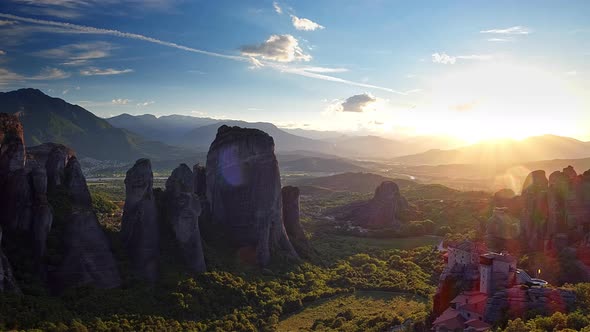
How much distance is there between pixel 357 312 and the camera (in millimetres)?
58719

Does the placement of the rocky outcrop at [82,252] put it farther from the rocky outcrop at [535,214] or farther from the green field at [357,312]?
the rocky outcrop at [535,214]

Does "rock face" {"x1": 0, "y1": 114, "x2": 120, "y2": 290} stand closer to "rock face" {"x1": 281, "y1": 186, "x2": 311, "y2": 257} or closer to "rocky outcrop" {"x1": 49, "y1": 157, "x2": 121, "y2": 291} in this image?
"rocky outcrop" {"x1": 49, "y1": 157, "x2": 121, "y2": 291}

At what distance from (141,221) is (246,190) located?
21038 mm

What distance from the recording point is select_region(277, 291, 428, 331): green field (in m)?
53.0

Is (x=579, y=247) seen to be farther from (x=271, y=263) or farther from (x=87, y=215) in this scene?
(x=87, y=215)

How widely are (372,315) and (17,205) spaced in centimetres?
4072

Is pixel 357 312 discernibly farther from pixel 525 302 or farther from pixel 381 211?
pixel 381 211

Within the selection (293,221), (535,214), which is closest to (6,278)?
(293,221)

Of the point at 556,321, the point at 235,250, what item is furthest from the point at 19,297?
the point at 556,321

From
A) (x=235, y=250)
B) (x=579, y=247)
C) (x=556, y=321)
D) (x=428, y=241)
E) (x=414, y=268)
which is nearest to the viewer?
(x=556, y=321)

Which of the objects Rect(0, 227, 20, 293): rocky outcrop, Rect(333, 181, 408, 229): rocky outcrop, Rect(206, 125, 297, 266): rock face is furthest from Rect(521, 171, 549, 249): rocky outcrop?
Rect(0, 227, 20, 293): rocky outcrop

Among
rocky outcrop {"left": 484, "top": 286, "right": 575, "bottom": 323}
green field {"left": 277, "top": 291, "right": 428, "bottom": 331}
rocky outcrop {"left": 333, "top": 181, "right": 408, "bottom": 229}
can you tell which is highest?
rocky outcrop {"left": 484, "top": 286, "right": 575, "bottom": 323}

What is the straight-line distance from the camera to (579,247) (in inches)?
2196

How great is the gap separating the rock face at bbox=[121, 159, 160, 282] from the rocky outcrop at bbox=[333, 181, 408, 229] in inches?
3031
